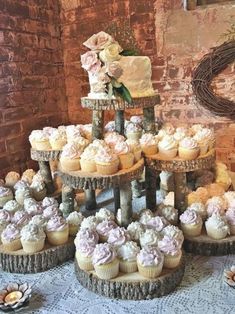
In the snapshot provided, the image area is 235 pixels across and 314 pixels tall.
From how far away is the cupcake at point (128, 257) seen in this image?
1173 mm

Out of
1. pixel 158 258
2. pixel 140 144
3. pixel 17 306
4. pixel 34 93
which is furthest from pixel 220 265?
pixel 34 93

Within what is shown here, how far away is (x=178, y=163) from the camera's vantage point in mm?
1462

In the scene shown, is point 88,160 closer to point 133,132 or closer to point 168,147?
point 168,147

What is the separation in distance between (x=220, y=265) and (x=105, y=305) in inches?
19.0

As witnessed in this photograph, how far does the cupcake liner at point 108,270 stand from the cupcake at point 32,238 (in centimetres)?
27

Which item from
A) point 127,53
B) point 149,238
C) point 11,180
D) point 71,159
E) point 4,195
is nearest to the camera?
point 149,238

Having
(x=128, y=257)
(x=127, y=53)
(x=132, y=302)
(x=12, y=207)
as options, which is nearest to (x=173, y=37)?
(x=127, y=53)

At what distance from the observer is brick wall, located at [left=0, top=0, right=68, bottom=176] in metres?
2.19

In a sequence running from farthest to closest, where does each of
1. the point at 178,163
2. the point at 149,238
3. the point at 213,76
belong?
the point at 213,76 → the point at 178,163 → the point at 149,238

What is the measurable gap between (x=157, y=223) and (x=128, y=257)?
235 millimetres

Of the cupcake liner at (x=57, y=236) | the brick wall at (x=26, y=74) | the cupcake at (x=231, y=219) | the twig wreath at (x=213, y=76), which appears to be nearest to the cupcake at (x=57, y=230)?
the cupcake liner at (x=57, y=236)

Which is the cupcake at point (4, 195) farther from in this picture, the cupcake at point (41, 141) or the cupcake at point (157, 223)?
the cupcake at point (157, 223)

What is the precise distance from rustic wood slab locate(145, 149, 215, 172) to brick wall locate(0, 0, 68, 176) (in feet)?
3.60

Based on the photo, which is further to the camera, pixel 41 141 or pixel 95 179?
pixel 41 141
